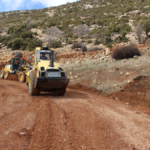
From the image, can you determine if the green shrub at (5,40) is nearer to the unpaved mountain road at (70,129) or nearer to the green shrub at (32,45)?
the green shrub at (32,45)

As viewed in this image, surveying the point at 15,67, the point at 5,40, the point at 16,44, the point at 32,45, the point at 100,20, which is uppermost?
the point at 100,20

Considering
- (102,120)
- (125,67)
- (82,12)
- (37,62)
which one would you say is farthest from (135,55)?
(82,12)

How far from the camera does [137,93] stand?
894 centimetres

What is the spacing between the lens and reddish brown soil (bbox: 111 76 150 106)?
27.2 ft

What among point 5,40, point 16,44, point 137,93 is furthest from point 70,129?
point 5,40

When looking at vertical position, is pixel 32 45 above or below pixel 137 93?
above

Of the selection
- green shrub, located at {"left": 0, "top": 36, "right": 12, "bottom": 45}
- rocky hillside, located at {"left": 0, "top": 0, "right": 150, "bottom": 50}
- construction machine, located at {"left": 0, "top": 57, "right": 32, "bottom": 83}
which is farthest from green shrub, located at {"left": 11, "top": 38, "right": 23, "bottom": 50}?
construction machine, located at {"left": 0, "top": 57, "right": 32, "bottom": 83}

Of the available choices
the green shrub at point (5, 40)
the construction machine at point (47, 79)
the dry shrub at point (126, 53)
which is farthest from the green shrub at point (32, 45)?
the construction machine at point (47, 79)

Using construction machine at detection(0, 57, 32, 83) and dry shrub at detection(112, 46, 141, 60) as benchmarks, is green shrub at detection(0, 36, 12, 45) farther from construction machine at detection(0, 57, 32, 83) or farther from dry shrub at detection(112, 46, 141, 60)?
dry shrub at detection(112, 46, 141, 60)

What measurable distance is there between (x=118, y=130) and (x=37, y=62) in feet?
21.1

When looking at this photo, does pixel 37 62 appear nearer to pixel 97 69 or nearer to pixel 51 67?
pixel 51 67

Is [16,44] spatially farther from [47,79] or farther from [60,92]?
[47,79]

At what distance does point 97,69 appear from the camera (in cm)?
1459

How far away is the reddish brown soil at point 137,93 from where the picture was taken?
327 inches
